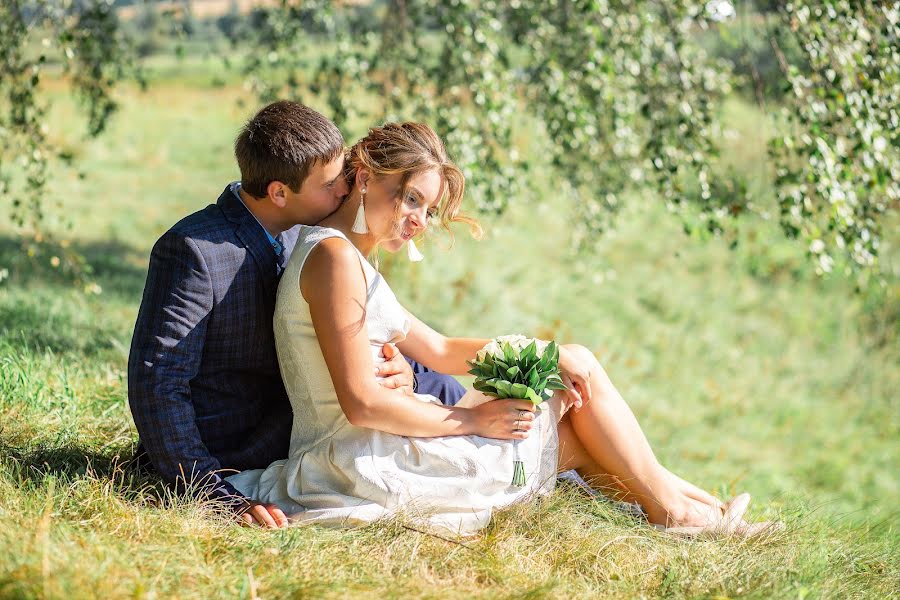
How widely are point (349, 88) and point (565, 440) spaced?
3822 millimetres

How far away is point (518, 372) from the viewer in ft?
10.6

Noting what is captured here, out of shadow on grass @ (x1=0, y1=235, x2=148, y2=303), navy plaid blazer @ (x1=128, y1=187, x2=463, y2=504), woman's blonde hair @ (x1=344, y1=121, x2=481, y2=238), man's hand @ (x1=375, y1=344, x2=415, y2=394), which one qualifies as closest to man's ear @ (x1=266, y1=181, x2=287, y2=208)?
navy plaid blazer @ (x1=128, y1=187, x2=463, y2=504)

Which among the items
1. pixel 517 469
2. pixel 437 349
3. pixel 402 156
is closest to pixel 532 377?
pixel 517 469

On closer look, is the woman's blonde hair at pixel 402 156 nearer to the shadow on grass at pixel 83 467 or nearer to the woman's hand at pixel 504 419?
the woman's hand at pixel 504 419

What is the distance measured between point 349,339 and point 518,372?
63cm

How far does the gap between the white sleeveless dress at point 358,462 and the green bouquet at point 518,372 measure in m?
0.18

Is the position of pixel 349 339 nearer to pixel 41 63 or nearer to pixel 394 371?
pixel 394 371

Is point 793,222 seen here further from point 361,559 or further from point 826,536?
point 361,559

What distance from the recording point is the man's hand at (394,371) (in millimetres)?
3293

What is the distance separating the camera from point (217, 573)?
266 centimetres

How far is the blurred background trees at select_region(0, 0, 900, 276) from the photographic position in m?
4.87

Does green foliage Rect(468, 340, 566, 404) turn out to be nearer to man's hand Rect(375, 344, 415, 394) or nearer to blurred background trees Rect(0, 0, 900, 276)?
man's hand Rect(375, 344, 415, 394)

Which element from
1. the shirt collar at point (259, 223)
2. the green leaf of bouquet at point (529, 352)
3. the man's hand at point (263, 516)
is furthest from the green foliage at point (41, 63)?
the green leaf of bouquet at point (529, 352)

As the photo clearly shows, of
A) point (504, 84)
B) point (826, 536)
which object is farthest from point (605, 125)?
point (826, 536)
